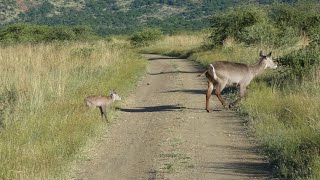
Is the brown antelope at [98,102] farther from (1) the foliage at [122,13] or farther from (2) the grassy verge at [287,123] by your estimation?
(1) the foliage at [122,13]

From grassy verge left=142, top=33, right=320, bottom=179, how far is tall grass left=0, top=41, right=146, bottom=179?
332 centimetres

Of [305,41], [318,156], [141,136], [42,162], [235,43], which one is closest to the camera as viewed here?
[318,156]

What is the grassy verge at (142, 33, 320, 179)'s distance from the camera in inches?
287

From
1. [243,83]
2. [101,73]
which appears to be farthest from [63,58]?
[243,83]

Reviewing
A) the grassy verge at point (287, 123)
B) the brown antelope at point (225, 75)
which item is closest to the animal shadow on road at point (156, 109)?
the brown antelope at point (225, 75)

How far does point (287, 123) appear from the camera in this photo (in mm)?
9734

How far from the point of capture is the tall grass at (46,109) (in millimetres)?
7665

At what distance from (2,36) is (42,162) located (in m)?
43.0

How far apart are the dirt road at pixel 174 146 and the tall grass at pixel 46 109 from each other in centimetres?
54

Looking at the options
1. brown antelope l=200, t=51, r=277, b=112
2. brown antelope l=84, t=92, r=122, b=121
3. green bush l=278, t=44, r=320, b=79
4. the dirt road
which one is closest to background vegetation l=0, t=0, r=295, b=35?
green bush l=278, t=44, r=320, b=79

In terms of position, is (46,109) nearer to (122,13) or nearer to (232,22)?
(232,22)

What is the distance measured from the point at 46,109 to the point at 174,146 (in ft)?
11.7

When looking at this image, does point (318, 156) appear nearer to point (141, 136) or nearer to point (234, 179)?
point (234, 179)

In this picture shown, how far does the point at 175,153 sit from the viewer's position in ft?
28.7
